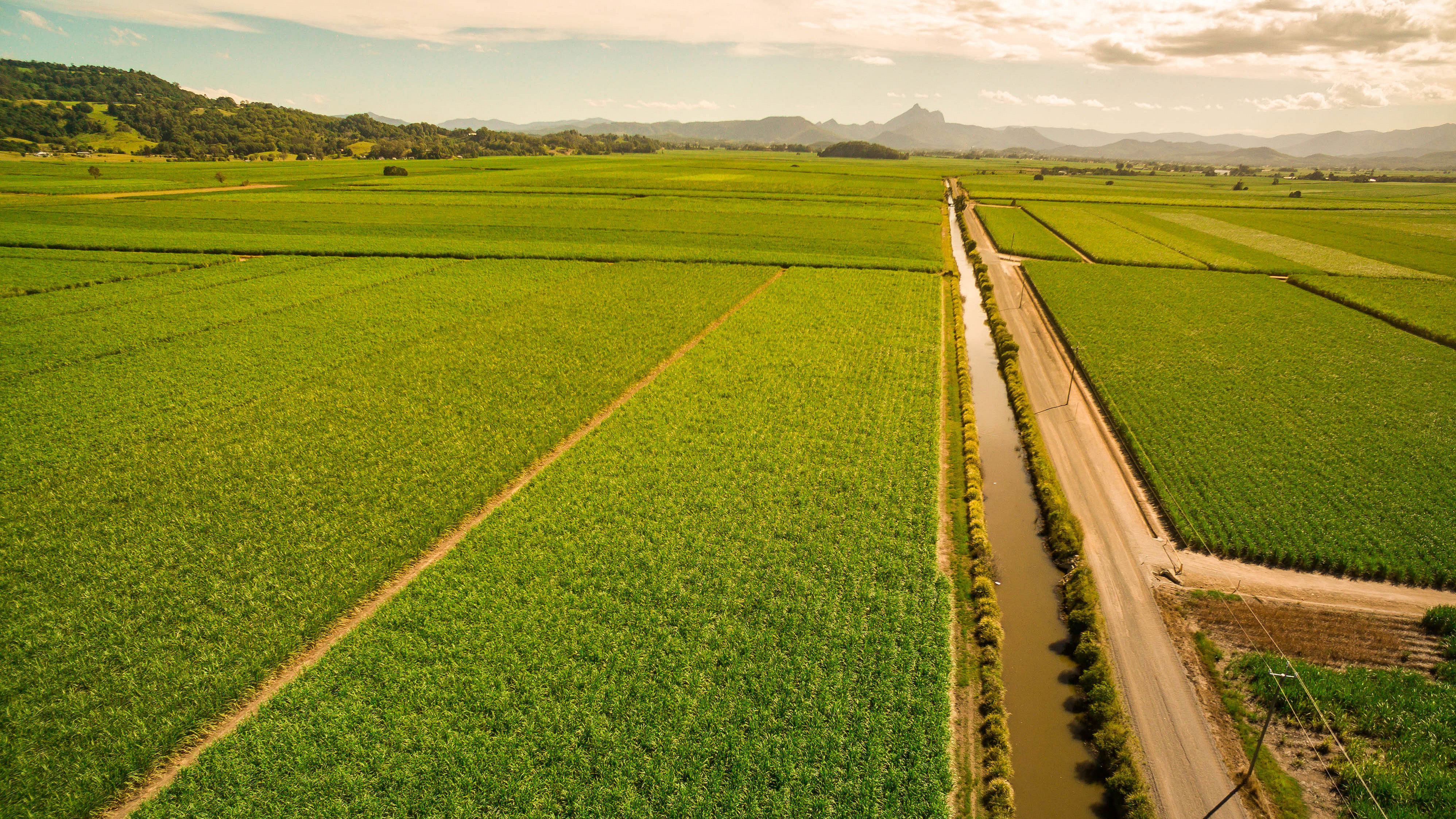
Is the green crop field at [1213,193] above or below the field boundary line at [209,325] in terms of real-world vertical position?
above

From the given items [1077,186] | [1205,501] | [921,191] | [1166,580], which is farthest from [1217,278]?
[1077,186]

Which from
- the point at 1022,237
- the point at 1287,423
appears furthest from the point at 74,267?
the point at 1022,237

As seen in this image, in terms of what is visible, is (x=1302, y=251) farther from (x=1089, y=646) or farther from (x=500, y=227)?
Result: (x=500, y=227)

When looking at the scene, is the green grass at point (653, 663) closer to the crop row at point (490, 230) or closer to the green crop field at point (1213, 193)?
the crop row at point (490, 230)

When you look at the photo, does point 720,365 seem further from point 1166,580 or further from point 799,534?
point 1166,580

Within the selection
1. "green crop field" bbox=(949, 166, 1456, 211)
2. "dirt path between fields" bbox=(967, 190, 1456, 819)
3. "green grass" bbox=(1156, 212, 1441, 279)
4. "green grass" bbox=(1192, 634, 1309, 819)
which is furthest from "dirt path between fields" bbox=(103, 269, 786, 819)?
"green crop field" bbox=(949, 166, 1456, 211)

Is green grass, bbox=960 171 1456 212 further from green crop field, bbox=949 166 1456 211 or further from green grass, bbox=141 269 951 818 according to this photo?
green grass, bbox=141 269 951 818

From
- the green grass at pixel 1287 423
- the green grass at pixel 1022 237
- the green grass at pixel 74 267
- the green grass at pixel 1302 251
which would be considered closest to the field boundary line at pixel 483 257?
the green grass at pixel 74 267
